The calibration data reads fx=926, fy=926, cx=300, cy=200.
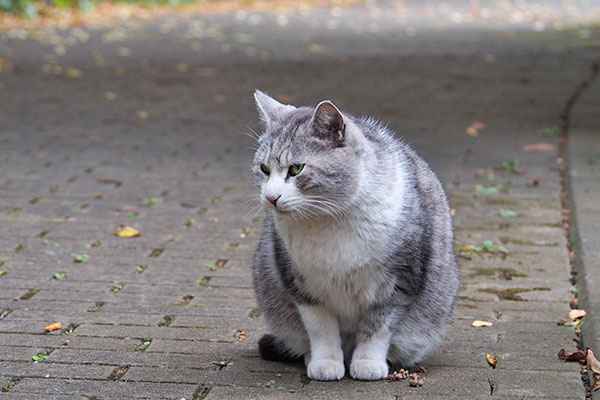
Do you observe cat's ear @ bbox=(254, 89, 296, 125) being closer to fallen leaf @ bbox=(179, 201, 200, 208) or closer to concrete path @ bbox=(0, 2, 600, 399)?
concrete path @ bbox=(0, 2, 600, 399)

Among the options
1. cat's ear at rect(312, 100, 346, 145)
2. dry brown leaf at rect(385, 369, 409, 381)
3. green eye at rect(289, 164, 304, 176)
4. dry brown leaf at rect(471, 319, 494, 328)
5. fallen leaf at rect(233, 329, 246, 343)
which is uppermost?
cat's ear at rect(312, 100, 346, 145)

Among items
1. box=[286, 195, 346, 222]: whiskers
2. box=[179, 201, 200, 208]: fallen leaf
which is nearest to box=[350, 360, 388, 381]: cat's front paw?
box=[286, 195, 346, 222]: whiskers

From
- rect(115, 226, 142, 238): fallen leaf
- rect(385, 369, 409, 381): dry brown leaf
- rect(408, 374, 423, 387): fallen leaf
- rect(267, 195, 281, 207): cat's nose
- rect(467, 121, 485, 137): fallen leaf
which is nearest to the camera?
rect(267, 195, 281, 207): cat's nose

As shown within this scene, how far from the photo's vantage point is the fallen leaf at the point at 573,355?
3.98 m

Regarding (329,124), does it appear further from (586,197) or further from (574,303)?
(586,197)

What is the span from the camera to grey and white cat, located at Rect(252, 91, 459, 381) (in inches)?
142

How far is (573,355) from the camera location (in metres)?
3.99

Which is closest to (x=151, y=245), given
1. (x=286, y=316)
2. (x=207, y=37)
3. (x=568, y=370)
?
(x=286, y=316)

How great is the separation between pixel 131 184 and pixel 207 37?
9.51 meters

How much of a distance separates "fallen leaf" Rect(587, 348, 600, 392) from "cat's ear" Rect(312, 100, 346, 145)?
1.39 meters

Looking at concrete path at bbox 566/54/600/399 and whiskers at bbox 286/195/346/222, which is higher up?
whiskers at bbox 286/195/346/222

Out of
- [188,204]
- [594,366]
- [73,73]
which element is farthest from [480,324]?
[73,73]

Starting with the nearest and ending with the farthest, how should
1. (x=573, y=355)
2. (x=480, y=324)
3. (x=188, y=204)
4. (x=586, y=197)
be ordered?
(x=573, y=355) < (x=480, y=324) < (x=586, y=197) < (x=188, y=204)

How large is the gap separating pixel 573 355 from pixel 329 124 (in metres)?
1.49
